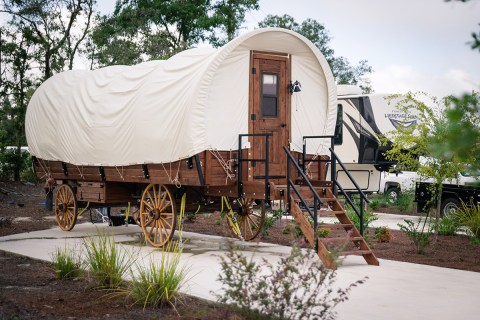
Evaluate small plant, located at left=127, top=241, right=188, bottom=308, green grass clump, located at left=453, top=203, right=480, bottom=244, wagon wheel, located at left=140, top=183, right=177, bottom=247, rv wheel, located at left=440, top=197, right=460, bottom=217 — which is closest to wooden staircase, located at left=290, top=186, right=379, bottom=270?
wagon wheel, located at left=140, top=183, right=177, bottom=247

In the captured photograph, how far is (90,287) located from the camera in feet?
26.8

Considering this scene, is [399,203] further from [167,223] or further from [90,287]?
[90,287]

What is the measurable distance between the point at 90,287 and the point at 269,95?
569 cm

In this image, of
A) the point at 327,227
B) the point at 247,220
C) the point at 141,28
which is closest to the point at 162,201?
the point at 247,220

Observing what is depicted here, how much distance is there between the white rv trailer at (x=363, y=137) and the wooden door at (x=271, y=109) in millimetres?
8692

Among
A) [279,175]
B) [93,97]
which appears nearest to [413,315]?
[279,175]

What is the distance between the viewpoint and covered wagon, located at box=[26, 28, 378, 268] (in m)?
11.8

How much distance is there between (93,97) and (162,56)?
17047 millimetres

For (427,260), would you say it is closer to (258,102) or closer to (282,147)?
(282,147)

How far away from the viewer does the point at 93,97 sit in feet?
47.7

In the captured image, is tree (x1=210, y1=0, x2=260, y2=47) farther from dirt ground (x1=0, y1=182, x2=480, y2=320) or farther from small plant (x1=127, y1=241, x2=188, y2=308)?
small plant (x1=127, y1=241, x2=188, y2=308)

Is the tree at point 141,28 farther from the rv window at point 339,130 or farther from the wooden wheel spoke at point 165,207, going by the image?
the wooden wheel spoke at point 165,207

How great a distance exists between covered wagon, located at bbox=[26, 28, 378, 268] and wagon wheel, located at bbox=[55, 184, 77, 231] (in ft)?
1.95

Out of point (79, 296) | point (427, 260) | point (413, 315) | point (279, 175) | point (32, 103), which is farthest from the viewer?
point (32, 103)
